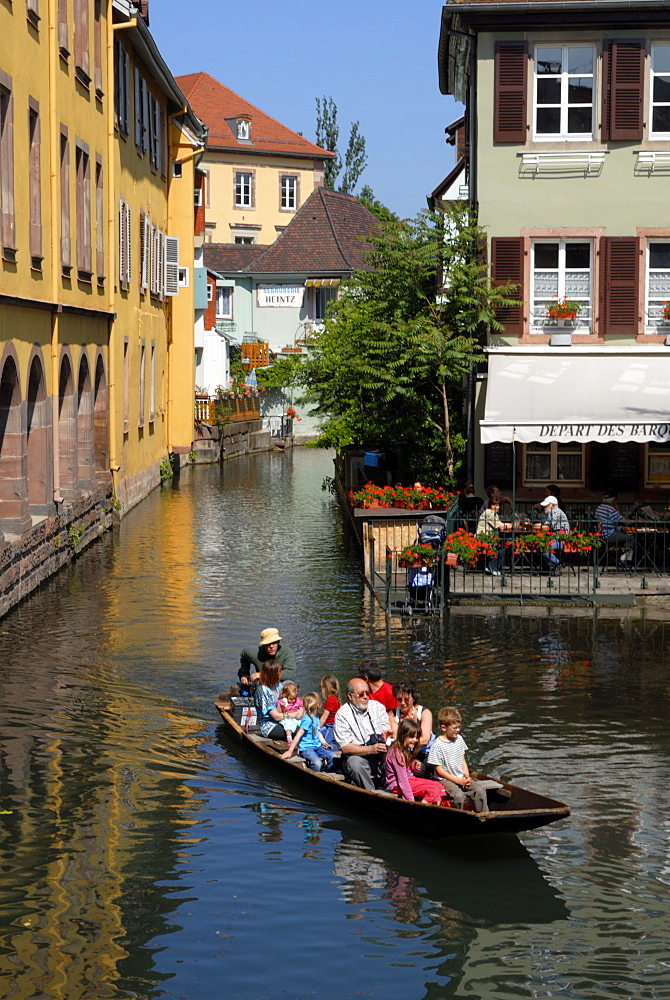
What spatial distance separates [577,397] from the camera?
82.4ft

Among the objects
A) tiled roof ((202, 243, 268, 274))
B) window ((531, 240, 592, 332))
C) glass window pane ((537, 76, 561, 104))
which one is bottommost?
window ((531, 240, 592, 332))

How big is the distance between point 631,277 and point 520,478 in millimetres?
4245

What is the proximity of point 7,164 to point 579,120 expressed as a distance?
421 inches

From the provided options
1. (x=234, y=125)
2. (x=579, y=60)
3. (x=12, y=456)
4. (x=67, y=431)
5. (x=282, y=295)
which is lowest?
(x=12, y=456)

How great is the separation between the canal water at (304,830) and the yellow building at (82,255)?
4127mm

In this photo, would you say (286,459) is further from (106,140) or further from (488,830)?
(488,830)

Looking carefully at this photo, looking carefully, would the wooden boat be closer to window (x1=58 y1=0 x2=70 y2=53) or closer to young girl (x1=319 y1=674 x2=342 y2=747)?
A: young girl (x1=319 y1=674 x2=342 y2=747)

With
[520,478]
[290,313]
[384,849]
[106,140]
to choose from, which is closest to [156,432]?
[106,140]

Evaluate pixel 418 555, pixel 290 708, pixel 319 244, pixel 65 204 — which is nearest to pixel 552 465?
pixel 418 555

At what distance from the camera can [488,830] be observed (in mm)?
11773

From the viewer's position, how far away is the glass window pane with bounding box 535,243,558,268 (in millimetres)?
27297

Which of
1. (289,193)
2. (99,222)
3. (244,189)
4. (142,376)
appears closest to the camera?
(99,222)

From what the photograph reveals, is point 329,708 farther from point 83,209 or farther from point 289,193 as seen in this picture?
point 289,193

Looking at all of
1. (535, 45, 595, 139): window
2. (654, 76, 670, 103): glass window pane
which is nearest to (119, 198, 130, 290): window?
(535, 45, 595, 139): window
